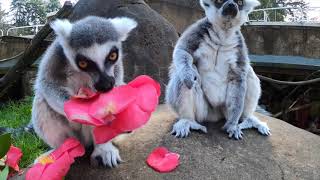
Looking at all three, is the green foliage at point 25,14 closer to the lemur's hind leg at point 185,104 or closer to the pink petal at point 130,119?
the lemur's hind leg at point 185,104

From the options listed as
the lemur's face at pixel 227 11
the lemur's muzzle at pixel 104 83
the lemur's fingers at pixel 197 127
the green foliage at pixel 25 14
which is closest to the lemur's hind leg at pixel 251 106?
the lemur's fingers at pixel 197 127

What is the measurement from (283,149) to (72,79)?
2.04 metres

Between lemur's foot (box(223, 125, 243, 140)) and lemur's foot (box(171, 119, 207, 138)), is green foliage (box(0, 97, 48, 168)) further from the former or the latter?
lemur's foot (box(223, 125, 243, 140))

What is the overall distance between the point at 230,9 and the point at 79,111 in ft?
6.19

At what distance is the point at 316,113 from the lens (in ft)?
29.9

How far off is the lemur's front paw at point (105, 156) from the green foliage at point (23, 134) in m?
1.51

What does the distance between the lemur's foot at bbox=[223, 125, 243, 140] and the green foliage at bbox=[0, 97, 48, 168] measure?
2.14 meters

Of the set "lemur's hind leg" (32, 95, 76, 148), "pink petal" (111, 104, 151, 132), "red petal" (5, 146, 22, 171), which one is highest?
"pink petal" (111, 104, 151, 132)

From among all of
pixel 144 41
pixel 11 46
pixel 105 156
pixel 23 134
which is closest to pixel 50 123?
pixel 105 156

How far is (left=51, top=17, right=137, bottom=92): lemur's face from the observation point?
10.2 ft

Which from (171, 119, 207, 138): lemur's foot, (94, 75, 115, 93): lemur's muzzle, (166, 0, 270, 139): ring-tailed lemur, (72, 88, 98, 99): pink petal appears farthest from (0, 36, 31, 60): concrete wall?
(94, 75, 115, 93): lemur's muzzle

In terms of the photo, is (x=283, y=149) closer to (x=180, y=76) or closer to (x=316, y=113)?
(x=180, y=76)

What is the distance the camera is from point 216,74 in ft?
14.4

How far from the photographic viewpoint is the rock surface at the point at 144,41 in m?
6.76
